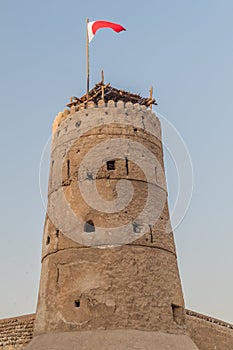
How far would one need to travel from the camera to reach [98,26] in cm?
1664

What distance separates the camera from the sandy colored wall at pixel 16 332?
1328 cm

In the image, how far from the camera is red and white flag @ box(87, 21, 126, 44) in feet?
54.4

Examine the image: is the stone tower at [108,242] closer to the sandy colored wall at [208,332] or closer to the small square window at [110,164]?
the small square window at [110,164]

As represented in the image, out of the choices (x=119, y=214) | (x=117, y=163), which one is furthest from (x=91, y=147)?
(x=119, y=214)

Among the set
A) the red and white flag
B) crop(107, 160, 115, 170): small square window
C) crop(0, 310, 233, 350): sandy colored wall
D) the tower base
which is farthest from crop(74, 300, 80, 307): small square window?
the red and white flag

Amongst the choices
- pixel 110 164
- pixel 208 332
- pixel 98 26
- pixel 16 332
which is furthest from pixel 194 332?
pixel 98 26

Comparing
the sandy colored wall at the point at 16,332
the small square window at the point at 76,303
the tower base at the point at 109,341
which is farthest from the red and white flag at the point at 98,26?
the tower base at the point at 109,341

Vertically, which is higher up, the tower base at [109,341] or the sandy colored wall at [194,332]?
the tower base at [109,341]

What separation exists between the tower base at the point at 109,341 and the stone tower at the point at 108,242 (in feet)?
0.09

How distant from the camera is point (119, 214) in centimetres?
1253

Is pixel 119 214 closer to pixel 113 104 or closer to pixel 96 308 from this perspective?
pixel 96 308

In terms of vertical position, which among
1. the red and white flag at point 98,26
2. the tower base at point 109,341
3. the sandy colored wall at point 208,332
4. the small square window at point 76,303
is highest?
the red and white flag at point 98,26

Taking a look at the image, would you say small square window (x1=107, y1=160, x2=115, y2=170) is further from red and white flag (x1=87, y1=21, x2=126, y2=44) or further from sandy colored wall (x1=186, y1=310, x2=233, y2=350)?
sandy colored wall (x1=186, y1=310, x2=233, y2=350)

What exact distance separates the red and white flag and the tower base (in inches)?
450
